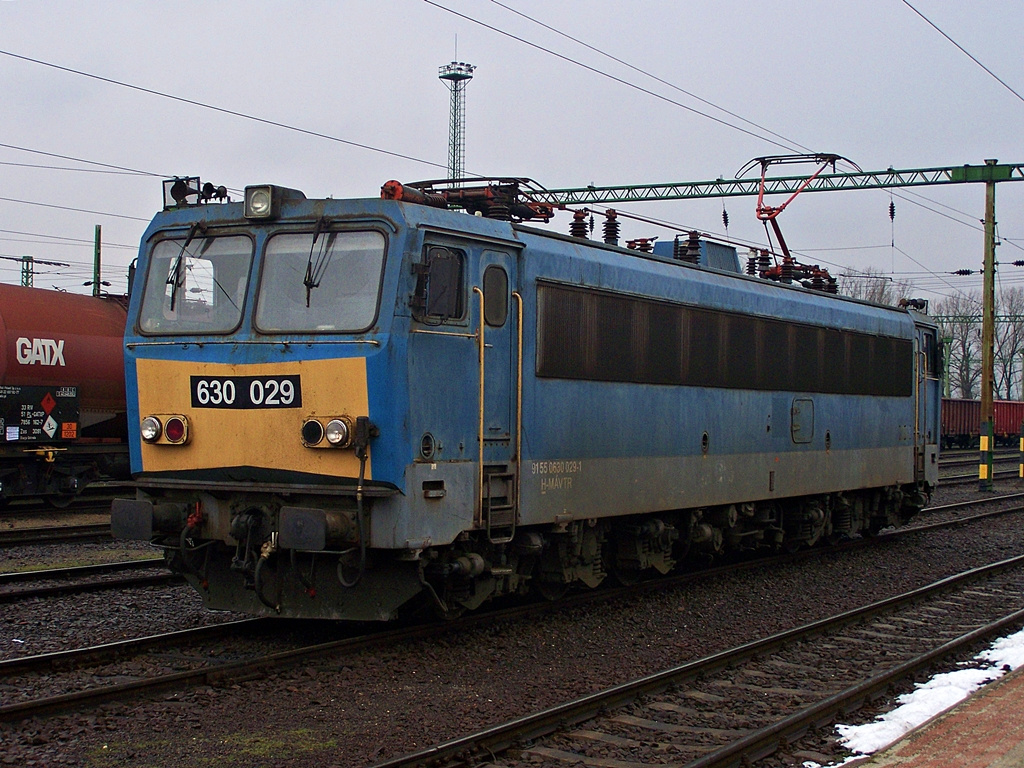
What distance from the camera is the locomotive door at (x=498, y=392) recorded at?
31.2 ft

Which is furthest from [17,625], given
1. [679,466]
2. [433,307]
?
[679,466]

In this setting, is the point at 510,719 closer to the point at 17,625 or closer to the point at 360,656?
the point at 360,656

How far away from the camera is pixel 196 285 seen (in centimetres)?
949

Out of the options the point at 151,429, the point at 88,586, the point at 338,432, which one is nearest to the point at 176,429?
the point at 151,429

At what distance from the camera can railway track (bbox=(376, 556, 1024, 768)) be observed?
6.81 metres

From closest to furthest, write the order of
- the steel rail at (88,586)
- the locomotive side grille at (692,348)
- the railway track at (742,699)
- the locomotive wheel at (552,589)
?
the railway track at (742,699) → the locomotive side grille at (692,348) → the steel rail at (88,586) → the locomotive wheel at (552,589)

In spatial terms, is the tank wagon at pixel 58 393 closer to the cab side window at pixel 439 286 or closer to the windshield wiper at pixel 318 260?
the windshield wiper at pixel 318 260

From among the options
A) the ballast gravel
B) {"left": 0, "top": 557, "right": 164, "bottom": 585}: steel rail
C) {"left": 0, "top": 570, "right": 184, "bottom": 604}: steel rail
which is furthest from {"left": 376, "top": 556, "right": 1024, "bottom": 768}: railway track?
{"left": 0, "top": 557, "right": 164, "bottom": 585}: steel rail

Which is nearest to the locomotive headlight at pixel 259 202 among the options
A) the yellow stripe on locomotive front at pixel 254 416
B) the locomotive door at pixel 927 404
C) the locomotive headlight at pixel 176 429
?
the yellow stripe on locomotive front at pixel 254 416

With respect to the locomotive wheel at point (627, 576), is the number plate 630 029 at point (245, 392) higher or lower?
higher

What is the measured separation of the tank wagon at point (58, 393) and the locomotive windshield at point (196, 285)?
982cm

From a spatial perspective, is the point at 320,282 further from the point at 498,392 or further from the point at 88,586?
the point at 88,586

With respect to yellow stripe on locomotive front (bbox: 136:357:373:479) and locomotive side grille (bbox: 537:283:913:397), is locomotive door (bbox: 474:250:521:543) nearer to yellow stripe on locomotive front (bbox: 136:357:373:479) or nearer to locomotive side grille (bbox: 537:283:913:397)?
locomotive side grille (bbox: 537:283:913:397)

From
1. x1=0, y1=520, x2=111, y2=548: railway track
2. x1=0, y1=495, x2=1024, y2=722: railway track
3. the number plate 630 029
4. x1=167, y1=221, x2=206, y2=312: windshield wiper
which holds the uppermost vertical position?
x1=167, y1=221, x2=206, y2=312: windshield wiper
